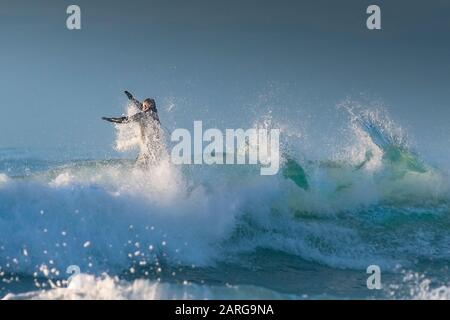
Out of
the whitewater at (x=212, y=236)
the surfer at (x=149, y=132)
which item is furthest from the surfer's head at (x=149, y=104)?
the whitewater at (x=212, y=236)

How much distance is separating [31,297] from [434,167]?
45.9 feet

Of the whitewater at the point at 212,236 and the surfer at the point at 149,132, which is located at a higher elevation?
the surfer at the point at 149,132

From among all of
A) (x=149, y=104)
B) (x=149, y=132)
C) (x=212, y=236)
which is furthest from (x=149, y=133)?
(x=212, y=236)

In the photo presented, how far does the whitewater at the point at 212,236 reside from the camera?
8461 mm

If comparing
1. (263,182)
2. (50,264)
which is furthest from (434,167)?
(50,264)

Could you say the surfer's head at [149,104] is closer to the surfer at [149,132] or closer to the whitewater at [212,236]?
the surfer at [149,132]

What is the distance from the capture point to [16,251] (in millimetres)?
9312

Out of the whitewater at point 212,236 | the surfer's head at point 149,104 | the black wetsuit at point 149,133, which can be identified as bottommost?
the whitewater at point 212,236

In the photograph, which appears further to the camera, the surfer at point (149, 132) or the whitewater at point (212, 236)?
the surfer at point (149, 132)

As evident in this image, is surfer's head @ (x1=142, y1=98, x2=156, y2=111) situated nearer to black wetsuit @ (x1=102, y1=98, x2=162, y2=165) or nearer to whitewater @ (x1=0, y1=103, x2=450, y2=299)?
black wetsuit @ (x1=102, y1=98, x2=162, y2=165)

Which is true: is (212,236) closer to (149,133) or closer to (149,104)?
(149,133)

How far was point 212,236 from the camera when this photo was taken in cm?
1084

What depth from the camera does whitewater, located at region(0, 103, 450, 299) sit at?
27.8 ft

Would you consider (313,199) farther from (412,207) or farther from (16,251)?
(16,251)
